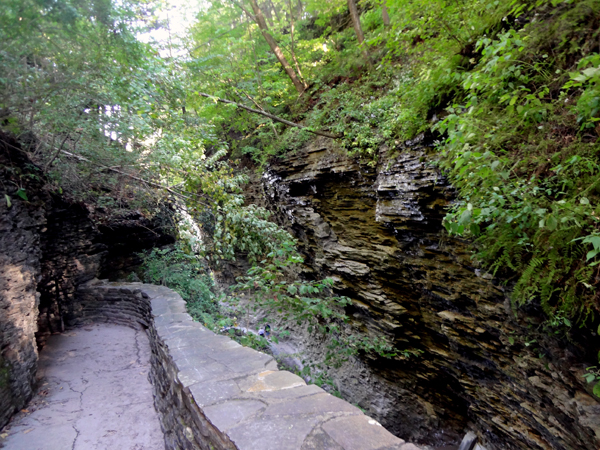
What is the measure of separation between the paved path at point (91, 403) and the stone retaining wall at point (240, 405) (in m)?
0.28

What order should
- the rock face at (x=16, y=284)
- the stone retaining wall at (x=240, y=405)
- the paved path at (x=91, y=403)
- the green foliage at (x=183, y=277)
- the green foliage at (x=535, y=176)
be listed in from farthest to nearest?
the green foliage at (x=183, y=277) → the rock face at (x=16, y=284) → the paved path at (x=91, y=403) → the green foliage at (x=535, y=176) → the stone retaining wall at (x=240, y=405)

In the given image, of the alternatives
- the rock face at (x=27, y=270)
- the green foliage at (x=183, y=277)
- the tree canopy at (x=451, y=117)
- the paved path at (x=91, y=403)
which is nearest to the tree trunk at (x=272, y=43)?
the tree canopy at (x=451, y=117)

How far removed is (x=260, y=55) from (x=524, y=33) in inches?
346

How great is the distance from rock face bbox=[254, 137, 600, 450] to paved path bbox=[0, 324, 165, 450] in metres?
4.04

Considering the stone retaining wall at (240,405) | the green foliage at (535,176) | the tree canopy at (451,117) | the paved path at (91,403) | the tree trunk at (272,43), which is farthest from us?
the tree trunk at (272,43)

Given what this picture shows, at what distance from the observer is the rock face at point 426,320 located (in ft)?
10.2

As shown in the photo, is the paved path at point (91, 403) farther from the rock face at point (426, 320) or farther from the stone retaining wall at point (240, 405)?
the rock face at point (426, 320)

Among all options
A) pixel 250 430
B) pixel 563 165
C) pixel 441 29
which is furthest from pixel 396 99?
pixel 250 430

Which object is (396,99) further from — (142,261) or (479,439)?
(142,261)

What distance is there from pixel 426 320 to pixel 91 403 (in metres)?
5.19

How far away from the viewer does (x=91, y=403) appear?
336 centimetres

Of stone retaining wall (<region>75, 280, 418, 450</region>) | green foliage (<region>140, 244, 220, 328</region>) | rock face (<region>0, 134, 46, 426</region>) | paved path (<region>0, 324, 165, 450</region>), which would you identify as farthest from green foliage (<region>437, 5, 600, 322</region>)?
green foliage (<region>140, 244, 220, 328</region>)

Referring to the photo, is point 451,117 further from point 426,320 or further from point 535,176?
point 426,320

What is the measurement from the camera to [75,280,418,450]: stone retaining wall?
1435mm
